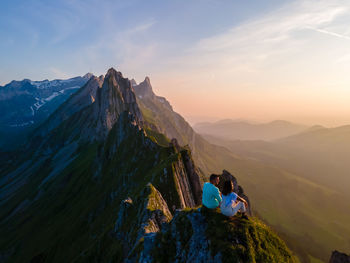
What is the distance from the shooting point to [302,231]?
18675 cm

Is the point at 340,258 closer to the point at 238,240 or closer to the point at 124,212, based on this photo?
the point at 238,240

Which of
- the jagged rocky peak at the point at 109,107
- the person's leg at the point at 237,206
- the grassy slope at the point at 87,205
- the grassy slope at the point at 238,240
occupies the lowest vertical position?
the grassy slope at the point at 87,205

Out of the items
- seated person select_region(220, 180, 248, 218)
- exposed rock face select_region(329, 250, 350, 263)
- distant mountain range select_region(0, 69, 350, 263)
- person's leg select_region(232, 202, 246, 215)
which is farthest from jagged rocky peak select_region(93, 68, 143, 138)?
person's leg select_region(232, 202, 246, 215)

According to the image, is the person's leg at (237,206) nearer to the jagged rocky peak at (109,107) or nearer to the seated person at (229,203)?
the seated person at (229,203)

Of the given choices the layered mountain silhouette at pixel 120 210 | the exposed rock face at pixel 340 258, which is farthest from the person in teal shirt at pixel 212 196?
the exposed rock face at pixel 340 258

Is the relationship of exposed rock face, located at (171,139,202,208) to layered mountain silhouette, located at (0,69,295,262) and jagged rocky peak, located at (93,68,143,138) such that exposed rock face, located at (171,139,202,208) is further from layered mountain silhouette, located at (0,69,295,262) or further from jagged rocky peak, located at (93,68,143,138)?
jagged rocky peak, located at (93,68,143,138)

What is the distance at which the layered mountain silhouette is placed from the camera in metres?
13.4

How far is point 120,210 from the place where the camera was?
131 feet

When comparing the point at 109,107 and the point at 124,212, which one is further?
the point at 109,107

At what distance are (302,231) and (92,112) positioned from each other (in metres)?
258

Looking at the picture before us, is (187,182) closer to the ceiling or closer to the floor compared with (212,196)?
closer to the floor

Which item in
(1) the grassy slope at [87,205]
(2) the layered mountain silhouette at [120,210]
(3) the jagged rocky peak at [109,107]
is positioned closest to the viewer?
(2) the layered mountain silhouette at [120,210]

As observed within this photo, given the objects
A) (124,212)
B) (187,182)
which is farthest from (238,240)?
(187,182)

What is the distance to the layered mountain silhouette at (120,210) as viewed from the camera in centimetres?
1345
